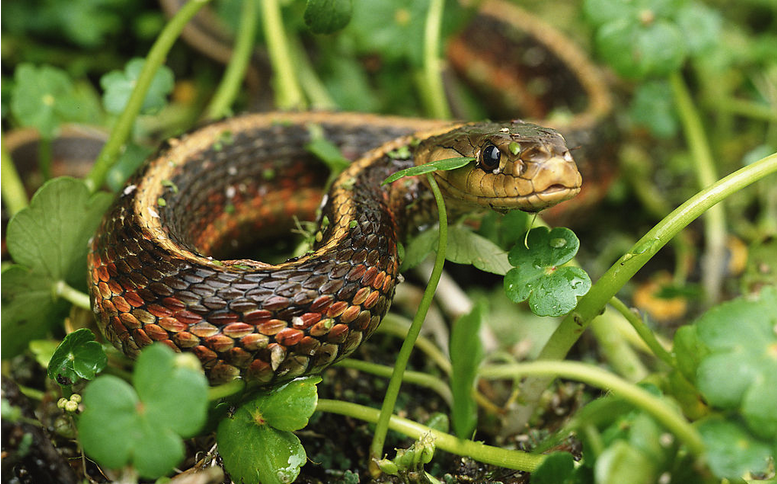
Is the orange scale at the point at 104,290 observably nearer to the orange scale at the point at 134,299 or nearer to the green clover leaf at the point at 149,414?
the orange scale at the point at 134,299

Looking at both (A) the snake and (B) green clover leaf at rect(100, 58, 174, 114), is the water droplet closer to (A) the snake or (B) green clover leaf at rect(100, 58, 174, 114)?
(A) the snake

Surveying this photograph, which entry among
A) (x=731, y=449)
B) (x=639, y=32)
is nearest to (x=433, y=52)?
(x=639, y=32)

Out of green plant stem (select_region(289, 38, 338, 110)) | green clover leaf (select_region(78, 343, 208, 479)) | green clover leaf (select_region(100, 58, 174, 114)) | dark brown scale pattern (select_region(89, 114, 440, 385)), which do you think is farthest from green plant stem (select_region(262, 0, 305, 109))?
green clover leaf (select_region(78, 343, 208, 479))

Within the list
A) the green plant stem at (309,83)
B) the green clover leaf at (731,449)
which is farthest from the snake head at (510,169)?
the green plant stem at (309,83)

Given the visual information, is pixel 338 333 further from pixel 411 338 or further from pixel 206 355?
pixel 206 355

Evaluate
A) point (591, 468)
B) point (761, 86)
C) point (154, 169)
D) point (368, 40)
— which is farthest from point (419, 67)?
point (591, 468)

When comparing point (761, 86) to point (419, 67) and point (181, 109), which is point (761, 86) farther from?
point (181, 109)
